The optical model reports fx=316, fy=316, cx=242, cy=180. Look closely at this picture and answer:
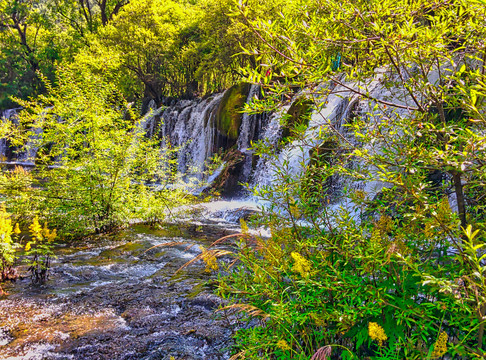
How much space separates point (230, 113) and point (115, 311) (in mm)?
13157

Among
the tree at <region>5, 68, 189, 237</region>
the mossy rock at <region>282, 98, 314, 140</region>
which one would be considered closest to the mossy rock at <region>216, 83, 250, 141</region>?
the tree at <region>5, 68, 189, 237</region>

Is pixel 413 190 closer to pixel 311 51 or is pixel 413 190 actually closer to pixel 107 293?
pixel 311 51

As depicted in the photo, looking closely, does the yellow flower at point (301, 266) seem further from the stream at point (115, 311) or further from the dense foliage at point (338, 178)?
the stream at point (115, 311)

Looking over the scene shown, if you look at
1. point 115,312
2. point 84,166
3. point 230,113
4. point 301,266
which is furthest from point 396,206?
point 230,113

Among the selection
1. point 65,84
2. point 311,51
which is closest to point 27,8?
point 65,84

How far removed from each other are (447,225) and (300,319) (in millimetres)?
926

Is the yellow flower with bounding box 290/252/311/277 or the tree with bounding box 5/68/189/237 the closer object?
the yellow flower with bounding box 290/252/311/277

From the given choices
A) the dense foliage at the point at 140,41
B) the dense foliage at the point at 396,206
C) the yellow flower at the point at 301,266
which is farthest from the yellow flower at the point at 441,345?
the dense foliage at the point at 140,41

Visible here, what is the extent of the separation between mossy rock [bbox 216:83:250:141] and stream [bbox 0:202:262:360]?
34.8 feet

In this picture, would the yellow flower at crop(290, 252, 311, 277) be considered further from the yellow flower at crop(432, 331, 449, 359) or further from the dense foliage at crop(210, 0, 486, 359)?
the yellow flower at crop(432, 331, 449, 359)

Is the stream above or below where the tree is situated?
below

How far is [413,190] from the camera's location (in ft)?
5.42

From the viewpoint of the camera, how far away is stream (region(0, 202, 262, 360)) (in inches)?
131

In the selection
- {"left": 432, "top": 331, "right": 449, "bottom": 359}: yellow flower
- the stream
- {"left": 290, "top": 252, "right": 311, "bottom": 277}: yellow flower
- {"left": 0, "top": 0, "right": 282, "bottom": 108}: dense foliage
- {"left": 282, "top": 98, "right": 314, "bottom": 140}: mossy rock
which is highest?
{"left": 0, "top": 0, "right": 282, "bottom": 108}: dense foliage
